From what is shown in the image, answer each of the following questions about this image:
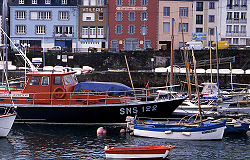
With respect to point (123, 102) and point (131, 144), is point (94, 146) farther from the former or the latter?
point (123, 102)

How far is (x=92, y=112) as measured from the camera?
103 ft

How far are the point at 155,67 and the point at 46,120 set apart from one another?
35.3m

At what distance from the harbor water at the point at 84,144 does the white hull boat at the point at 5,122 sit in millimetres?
432

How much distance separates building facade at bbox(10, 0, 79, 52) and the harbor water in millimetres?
42292

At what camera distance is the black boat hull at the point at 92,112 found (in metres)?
31.1

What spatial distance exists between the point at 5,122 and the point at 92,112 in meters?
6.05

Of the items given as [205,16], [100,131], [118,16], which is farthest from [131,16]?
[100,131]

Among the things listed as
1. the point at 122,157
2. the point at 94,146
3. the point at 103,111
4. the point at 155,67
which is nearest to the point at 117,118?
the point at 103,111

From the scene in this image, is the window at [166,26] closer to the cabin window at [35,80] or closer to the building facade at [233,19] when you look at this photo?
the building facade at [233,19]

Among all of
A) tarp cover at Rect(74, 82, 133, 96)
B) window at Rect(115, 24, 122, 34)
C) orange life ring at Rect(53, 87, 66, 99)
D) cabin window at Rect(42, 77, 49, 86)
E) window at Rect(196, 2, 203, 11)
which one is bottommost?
orange life ring at Rect(53, 87, 66, 99)

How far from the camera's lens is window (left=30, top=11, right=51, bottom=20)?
72.9 m

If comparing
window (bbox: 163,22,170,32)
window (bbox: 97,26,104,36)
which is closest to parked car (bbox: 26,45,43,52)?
window (bbox: 97,26,104,36)

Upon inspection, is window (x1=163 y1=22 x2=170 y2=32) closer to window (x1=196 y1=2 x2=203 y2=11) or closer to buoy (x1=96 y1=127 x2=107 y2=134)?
window (x1=196 y1=2 x2=203 y2=11)

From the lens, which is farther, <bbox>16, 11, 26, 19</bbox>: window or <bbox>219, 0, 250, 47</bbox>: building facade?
<bbox>219, 0, 250, 47</bbox>: building facade
